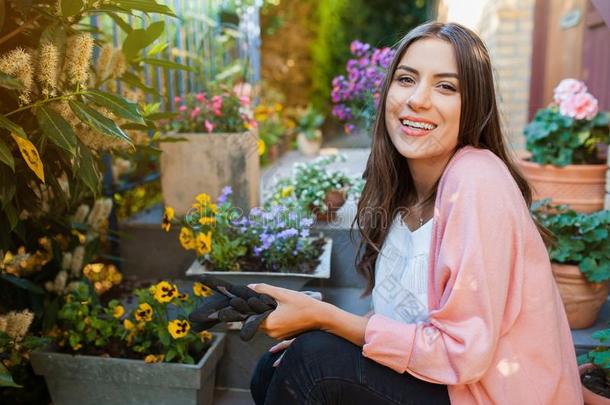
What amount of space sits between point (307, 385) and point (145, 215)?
181 cm

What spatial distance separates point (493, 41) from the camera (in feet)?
15.9

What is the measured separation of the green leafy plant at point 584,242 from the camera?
2.04 meters

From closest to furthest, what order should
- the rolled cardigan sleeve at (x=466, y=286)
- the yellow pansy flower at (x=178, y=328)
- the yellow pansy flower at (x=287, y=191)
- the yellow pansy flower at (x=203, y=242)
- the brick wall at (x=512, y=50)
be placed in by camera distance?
the rolled cardigan sleeve at (x=466, y=286) → the yellow pansy flower at (x=178, y=328) → the yellow pansy flower at (x=203, y=242) → the yellow pansy flower at (x=287, y=191) → the brick wall at (x=512, y=50)

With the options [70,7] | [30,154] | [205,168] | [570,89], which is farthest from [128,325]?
[570,89]

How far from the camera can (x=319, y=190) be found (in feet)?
8.57

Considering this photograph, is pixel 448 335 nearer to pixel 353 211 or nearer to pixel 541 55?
pixel 353 211

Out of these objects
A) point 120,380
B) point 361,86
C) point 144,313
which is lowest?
point 120,380

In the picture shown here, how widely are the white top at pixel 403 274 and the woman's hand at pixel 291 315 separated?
254mm

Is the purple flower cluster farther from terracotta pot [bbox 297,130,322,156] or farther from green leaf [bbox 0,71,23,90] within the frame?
terracotta pot [bbox 297,130,322,156]

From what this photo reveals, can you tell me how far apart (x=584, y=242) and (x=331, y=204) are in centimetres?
106

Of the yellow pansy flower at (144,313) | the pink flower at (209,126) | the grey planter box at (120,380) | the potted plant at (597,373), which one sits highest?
the pink flower at (209,126)

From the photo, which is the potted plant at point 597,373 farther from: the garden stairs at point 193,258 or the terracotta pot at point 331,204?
the terracotta pot at point 331,204

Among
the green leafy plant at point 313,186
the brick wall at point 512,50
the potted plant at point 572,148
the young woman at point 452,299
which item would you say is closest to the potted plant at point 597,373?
the young woman at point 452,299

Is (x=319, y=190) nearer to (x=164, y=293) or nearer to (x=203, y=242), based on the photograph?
(x=203, y=242)
